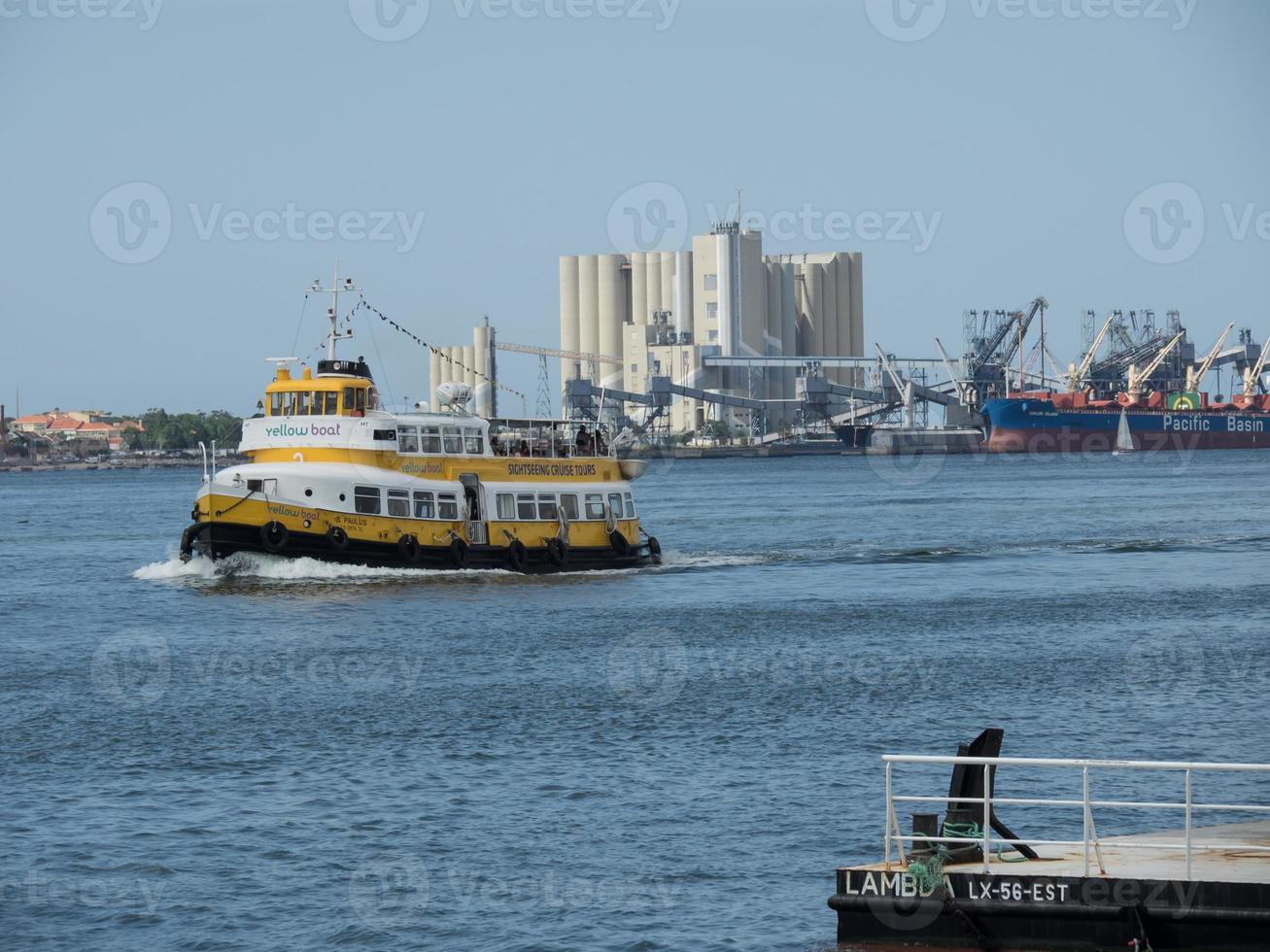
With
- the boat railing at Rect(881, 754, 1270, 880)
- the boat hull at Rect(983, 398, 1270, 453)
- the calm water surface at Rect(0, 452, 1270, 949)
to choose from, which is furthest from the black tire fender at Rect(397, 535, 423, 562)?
the boat hull at Rect(983, 398, 1270, 453)

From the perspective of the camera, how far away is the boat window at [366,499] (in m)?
47.4

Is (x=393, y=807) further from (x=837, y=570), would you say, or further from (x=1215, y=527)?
(x=1215, y=527)

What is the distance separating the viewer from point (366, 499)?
47.7m

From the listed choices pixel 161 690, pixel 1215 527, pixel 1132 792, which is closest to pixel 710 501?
pixel 1215 527

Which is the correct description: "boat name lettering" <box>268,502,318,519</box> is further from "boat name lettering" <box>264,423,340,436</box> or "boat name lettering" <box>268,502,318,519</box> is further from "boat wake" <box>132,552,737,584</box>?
"boat name lettering" <box>264,423,340,436</box>

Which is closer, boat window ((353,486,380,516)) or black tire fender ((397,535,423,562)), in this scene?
boat window ((353,486,380,516))

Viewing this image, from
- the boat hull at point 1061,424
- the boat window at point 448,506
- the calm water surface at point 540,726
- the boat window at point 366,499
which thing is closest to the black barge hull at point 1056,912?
the calm water surface at point 540,726

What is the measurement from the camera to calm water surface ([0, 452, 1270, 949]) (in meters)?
18.9

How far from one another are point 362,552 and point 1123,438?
161473 millimetres

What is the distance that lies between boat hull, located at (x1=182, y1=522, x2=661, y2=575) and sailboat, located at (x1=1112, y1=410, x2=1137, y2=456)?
154 metres

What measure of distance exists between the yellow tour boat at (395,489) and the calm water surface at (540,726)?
1054 mm

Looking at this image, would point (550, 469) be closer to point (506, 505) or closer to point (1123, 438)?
point (506, 505)

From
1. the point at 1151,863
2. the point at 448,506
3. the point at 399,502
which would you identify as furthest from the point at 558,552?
the point at 1151,863

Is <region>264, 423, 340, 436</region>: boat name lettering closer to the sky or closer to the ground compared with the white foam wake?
closer to the sky
